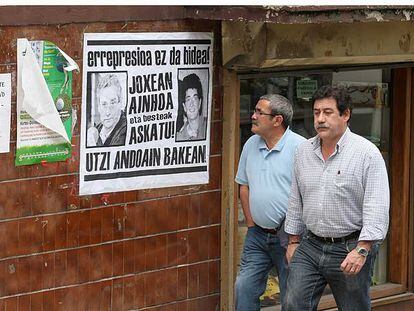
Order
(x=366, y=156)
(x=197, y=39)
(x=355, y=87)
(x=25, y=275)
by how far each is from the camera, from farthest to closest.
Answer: (x=355, y=87), (x=197, y=39), (x=25, y=275), (x=366, y=156)

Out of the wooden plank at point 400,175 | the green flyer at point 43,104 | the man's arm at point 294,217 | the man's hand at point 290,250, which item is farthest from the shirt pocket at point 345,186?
the wooden plank at point 400,175

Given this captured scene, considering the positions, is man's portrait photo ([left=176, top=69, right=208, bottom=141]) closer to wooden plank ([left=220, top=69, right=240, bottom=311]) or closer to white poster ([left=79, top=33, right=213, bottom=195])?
white poster ([left=79, top=33, right=213, bottom=195])

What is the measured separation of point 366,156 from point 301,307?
0.97 meters

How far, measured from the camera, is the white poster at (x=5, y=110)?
714 cm

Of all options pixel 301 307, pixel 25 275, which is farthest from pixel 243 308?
pixel 25 275

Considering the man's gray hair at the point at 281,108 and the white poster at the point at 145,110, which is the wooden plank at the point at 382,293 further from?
the man's gray hair at the point at 281,108

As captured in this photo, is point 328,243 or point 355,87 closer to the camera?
point 328,243

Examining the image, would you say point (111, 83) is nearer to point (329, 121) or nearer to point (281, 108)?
point (281, 108)

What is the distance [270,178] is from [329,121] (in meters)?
0.87

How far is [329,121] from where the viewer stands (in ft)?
22.9

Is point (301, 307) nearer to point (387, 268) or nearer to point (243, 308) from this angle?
point (243, 308)

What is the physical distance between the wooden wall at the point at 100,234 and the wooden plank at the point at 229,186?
0.16 feet

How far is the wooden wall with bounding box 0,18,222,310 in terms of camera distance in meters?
7.34

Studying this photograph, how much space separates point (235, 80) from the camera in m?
8.40
